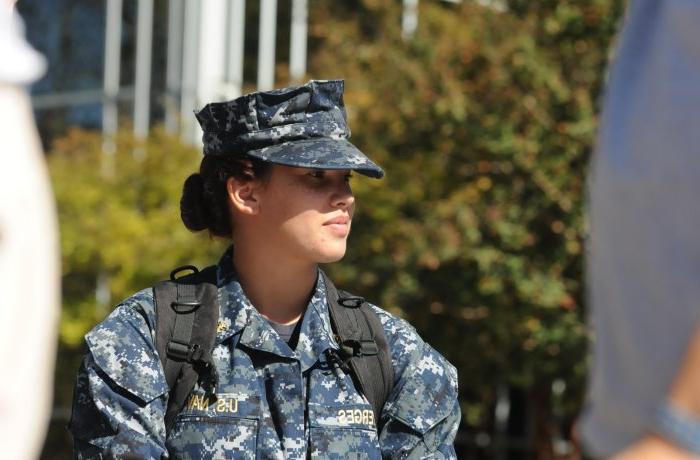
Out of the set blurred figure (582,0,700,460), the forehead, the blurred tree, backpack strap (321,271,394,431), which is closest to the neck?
backpack strap (321,271,394,431)

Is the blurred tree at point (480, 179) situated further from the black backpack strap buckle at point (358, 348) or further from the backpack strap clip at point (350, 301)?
the black backpack strap buckle at point (358, 348)

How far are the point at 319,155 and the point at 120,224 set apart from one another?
7.72 m

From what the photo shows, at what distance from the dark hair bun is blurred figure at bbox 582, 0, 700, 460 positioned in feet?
8.02

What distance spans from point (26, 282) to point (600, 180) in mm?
720

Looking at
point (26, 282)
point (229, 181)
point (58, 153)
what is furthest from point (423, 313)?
point (26, 282)

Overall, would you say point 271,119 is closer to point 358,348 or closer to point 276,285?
point 276,285

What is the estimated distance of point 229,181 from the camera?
3984 mm

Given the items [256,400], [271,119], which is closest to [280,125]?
[271,119]

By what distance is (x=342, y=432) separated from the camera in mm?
3574

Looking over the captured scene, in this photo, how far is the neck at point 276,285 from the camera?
3869mm

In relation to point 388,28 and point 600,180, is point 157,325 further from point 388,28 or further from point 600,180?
point 388,28

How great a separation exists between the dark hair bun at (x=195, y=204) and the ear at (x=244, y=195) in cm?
13

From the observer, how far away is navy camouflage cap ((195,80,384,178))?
3.87 meters

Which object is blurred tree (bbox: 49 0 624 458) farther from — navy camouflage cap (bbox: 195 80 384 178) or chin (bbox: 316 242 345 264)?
chin (bbox: 316 242 345 264)
